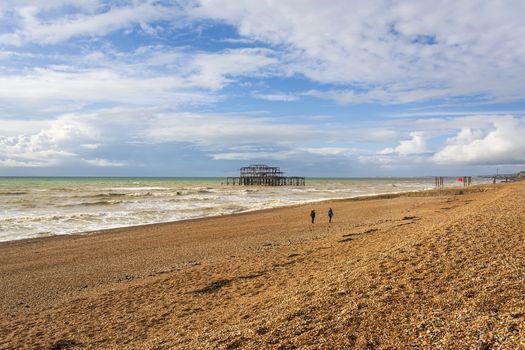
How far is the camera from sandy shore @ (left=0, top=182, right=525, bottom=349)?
5.46 meters

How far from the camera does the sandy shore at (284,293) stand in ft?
17.9

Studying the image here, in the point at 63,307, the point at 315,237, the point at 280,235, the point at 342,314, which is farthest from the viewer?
the point at 280,235

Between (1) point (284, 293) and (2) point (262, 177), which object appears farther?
(2) point (262, 177)

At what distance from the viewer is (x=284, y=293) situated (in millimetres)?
8211

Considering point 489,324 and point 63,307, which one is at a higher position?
point 489,324

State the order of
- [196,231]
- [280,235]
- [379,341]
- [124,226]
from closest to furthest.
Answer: [379,341] < [280,235] < [196,231] < [124,226]

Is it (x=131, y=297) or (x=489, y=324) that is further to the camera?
(x=131, y=297)

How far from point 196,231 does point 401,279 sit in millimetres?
14313

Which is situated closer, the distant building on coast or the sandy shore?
the sandy shore

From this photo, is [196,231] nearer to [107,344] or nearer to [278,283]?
[278,283]

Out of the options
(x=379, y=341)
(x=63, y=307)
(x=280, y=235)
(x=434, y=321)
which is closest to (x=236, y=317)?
(x=379, y=341)

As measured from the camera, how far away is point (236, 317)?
7207 mm

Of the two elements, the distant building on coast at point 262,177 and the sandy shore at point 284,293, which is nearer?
the sandy shore at point 284,293

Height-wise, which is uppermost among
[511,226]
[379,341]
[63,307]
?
[511,226]
